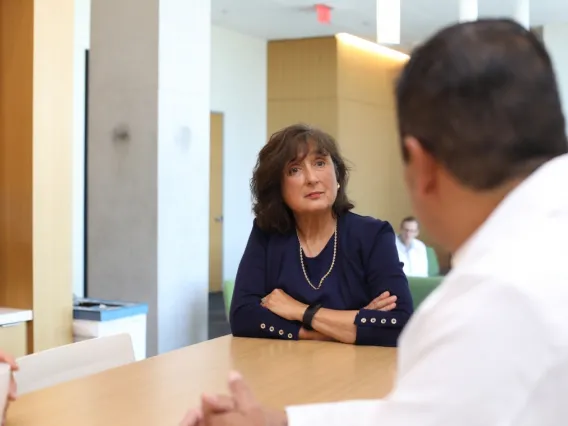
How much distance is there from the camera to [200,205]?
540 centimetres

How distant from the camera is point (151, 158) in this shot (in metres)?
5.04

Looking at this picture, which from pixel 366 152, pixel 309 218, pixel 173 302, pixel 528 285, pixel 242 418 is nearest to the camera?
pixel 528 285

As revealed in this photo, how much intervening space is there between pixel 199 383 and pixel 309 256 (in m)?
0.88

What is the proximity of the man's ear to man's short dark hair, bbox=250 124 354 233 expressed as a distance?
1696mm

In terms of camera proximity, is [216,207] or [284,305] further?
[216,207]

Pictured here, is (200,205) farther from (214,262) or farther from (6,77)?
(214,262)

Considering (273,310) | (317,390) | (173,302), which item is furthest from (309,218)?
(173,302)

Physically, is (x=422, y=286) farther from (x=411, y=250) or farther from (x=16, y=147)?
(x=411, y=250)

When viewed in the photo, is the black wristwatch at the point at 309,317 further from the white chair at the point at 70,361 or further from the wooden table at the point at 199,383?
the white chair at the point at 70,361

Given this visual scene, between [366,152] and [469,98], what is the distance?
1084 cm

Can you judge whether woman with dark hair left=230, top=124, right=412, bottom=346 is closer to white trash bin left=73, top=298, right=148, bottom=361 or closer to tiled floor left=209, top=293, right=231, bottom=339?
white trash bin left=73, top=298, right=148, bottom=361

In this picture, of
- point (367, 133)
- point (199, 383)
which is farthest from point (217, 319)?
point (199, 383)

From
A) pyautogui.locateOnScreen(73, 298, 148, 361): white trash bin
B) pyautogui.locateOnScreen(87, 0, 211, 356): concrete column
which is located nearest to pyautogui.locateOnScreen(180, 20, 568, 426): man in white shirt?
pyautogui.locateOnScreen(73, 298, 148, 361): white trash bin

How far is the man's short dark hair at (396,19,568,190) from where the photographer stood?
2.52ft
